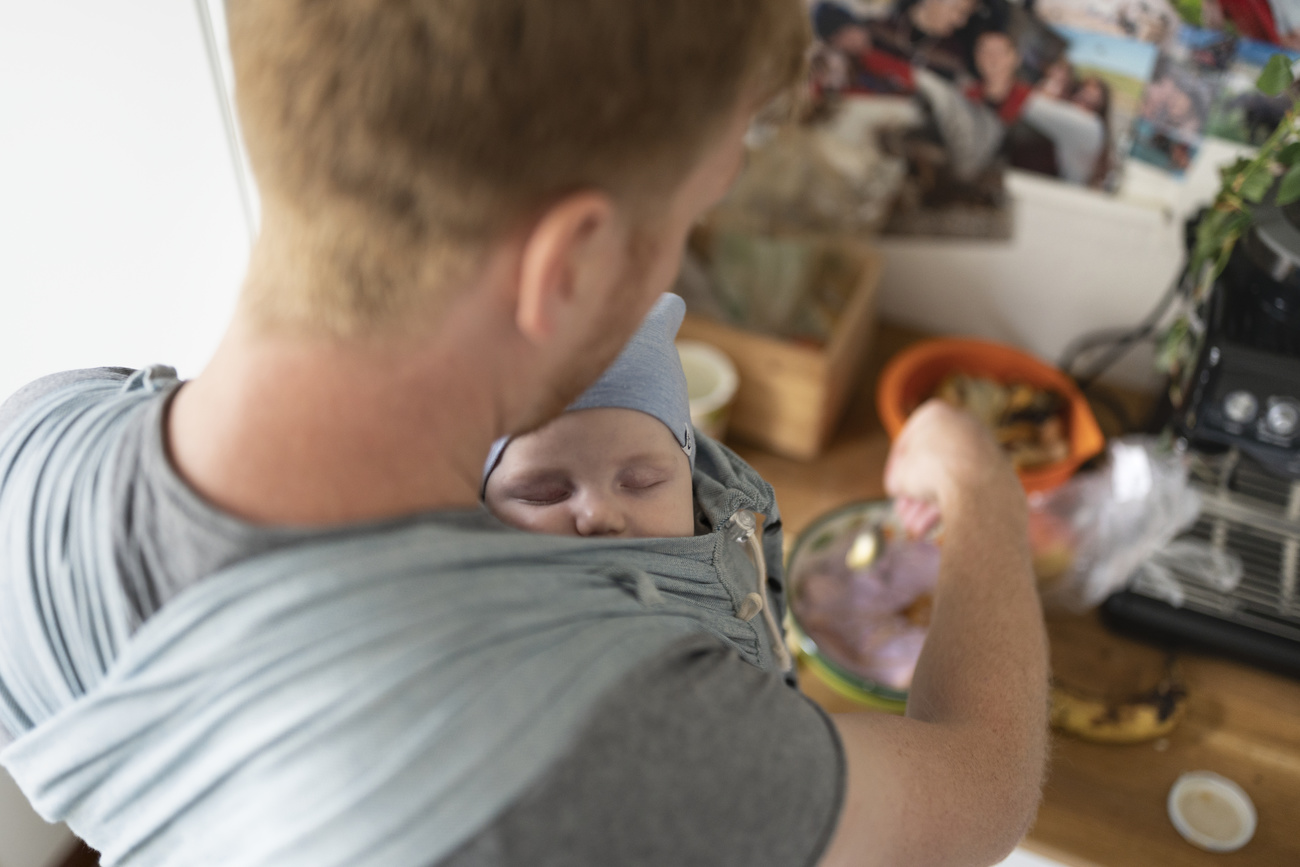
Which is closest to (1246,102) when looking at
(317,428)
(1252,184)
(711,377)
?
(1252,184)

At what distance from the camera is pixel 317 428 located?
409 mm

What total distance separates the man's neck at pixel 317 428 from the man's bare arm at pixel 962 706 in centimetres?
28

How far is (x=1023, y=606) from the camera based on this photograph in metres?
0.72

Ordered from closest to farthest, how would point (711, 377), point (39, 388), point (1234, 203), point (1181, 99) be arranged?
point (39, 388)
point (1234, 203)
point (1181, 99)
point (711, 377)

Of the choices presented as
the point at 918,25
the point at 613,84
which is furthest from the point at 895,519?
the point at 613,84

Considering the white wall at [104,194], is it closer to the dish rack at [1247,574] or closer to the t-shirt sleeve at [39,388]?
the t-shirt sleeve at [39,388]

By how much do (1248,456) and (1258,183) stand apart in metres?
0.28

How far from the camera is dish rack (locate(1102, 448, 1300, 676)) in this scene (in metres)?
0.98

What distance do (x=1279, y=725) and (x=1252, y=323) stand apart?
46cm

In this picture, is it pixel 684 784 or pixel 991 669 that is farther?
pixel 991 669

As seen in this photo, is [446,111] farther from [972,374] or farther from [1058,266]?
[1058,266]

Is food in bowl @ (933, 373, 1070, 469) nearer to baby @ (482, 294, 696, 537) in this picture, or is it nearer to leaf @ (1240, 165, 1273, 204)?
leaf @ (1240, 165, 1273, 204)

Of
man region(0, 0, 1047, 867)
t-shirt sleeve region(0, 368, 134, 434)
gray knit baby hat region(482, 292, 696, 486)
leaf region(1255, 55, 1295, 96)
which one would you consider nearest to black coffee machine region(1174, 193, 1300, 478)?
leaf region(1255, 55, 1295, 96)

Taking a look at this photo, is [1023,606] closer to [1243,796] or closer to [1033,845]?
[1033,845]
